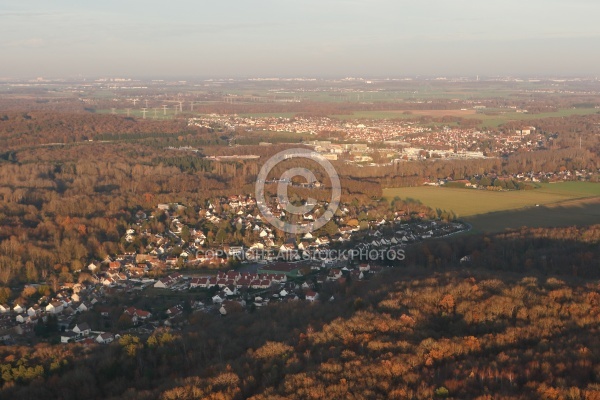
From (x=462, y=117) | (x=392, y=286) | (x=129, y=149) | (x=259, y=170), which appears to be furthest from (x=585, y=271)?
(x=462, y=117)

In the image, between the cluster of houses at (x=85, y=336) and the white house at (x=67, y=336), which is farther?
the white house at (x=67, y=336)

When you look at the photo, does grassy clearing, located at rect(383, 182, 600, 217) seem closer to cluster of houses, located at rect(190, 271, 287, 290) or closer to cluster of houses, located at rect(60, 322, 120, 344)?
cluster of houses, located at rect(190, 271, 287, 290)

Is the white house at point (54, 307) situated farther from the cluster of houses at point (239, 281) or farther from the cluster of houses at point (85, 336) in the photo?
the cluster of houses at point (239, 281)

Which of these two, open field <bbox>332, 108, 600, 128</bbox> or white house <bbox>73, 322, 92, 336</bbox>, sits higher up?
open field <bbox>332, 108, 600, 128</bbox>

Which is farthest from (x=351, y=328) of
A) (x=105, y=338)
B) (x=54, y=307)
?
(x=54, y=307)

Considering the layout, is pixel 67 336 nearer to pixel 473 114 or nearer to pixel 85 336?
pixel 85 336

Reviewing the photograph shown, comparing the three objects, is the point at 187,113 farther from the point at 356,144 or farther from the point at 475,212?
the point at 475,212

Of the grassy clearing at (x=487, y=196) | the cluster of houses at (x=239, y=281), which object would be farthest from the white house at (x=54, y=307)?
the grassy clearing at (x=487, y=196)

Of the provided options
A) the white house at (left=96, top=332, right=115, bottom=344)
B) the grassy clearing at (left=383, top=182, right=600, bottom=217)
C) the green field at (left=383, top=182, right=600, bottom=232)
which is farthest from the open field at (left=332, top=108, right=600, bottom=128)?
the white house at (left=96, top=332, right=115, bottom=344)
